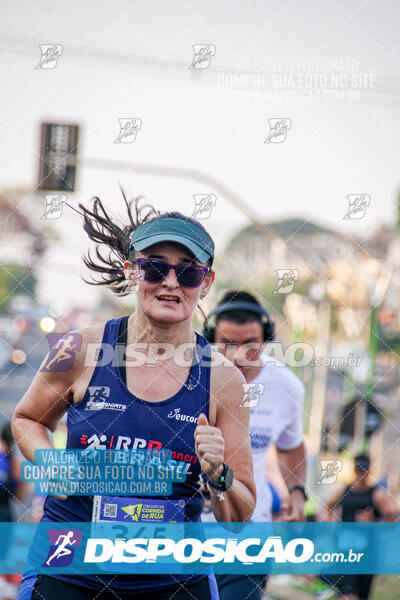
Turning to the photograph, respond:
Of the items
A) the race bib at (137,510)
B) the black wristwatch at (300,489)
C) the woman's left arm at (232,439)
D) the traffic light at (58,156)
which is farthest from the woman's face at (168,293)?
the black wristwatch at (300,489)

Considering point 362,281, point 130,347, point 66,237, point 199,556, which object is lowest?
point 199,556

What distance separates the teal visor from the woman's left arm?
0.43 m

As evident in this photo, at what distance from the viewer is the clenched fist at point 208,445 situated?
2.38 m

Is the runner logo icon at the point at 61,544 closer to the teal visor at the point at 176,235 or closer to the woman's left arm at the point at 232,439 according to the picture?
the woman's left arm at the point at 232,439

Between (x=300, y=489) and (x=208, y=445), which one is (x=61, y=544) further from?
(x=300, y=489)

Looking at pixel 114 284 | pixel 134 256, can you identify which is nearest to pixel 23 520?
pixel 114 284

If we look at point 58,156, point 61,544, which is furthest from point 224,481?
point 58,156

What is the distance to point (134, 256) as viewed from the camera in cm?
275

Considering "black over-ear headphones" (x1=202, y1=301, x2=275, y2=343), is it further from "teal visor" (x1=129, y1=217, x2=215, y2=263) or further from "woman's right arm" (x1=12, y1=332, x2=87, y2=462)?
"woman's right arm" (x1=12, y1=332, x2=87, y2=462)

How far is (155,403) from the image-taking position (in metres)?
2.53

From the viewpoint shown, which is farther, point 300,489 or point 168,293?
point 300,489

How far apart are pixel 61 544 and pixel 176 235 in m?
1.14

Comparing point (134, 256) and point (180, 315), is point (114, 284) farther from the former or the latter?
point (180, 315)

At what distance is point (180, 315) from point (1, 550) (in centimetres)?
165
